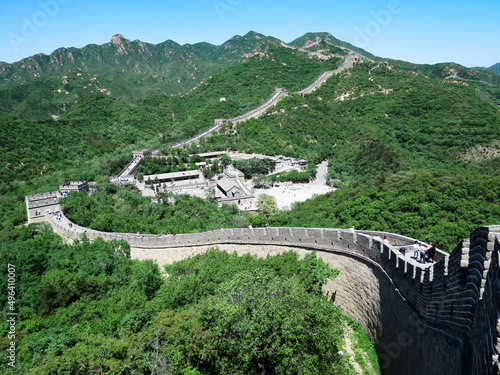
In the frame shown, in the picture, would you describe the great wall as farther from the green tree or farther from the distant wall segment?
the green tree

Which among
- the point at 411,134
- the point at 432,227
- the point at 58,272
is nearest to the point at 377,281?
the point at 432,227

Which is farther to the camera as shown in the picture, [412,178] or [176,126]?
[176,126]

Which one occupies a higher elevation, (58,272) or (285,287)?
(285,287)

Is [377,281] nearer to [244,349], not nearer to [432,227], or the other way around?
[244,349]

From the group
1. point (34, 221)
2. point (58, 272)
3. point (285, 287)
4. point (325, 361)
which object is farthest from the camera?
point (34, 221)

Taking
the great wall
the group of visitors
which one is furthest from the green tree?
the group of visitors
